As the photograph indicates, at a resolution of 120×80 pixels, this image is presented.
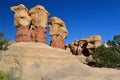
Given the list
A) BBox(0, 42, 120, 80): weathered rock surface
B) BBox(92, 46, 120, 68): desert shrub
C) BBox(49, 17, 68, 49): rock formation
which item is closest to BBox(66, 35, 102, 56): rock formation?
BBox(92, 46, 120, 68): desert shrub

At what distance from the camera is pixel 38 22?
5531cm

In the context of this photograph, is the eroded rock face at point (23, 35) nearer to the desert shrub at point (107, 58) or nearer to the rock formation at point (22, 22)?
the rock formation at point (22, 22)

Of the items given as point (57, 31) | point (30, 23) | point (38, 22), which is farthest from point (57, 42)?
point (30, 23)

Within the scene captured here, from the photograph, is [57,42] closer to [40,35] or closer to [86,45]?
[40,35]

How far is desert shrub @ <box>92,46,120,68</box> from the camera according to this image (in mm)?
74938

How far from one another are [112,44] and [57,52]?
4188cm

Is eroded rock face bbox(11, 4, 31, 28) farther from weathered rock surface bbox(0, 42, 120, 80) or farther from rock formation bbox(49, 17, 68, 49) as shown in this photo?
rock formation bbox(49, 17, 68, 49)

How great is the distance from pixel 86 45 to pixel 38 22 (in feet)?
155

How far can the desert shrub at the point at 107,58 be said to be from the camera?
74.9 meters

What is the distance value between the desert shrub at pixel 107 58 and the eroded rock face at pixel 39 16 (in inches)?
1038

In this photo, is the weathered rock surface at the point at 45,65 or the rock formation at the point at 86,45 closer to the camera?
the weathered rock surface at the point at 45,65

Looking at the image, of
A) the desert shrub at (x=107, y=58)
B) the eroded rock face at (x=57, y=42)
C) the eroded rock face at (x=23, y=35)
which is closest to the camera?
the eroded rock face at (x=23, y=35)

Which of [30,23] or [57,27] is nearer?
[30,23]

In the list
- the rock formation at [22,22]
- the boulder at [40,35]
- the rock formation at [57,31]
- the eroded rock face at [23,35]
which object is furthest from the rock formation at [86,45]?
the eroded rock face at [23,35]
